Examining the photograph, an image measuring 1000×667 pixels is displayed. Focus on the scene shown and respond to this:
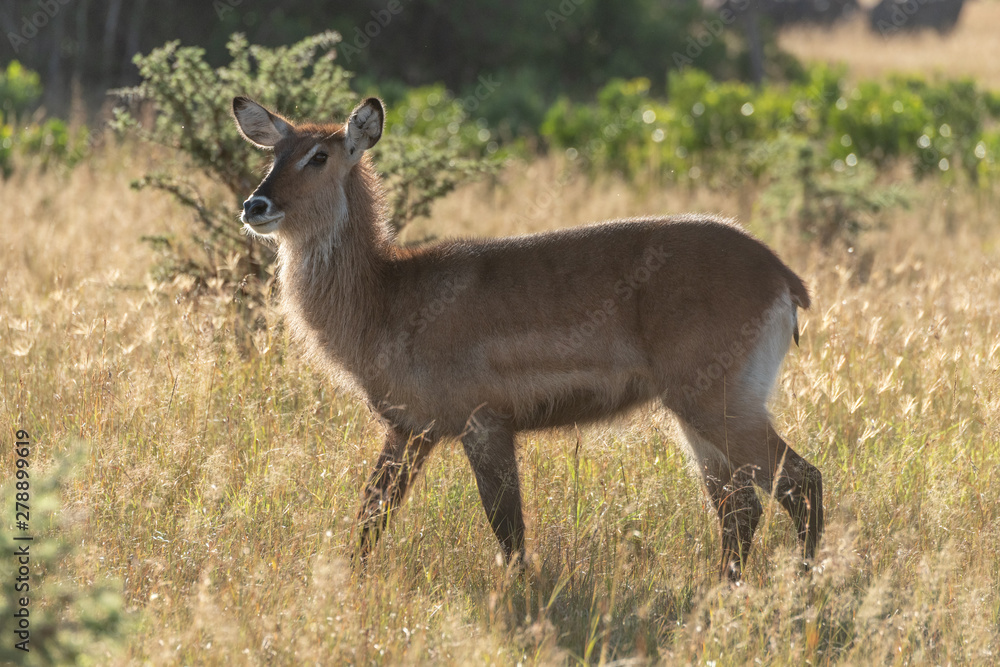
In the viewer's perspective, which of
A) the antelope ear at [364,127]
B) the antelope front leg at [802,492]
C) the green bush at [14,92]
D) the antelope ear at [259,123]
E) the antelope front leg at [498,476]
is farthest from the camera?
the green bush at [14,92]

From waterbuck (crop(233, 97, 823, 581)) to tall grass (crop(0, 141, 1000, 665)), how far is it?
20cm

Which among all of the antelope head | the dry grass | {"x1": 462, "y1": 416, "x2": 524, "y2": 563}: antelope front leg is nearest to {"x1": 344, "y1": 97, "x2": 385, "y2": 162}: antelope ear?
the antelope head

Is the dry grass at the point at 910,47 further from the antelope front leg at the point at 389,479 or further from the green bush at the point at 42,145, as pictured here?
the antelope front leg at the point at 389,479

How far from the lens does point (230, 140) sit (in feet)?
21.6

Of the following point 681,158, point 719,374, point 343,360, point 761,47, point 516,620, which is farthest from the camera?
point 761,47

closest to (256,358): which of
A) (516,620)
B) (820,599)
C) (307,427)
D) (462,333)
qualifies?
(307,427)

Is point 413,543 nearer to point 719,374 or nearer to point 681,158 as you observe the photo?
point 719,374

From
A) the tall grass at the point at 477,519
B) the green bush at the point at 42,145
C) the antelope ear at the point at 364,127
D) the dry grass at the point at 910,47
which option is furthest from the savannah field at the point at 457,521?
the dry grass at the point at 910,47

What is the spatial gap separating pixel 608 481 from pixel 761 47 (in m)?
25.9

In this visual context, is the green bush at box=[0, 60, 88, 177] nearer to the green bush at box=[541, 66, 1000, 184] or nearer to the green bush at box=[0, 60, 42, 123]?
the green bush at box=[0, 60, 42, 123]

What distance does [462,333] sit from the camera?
13.4 ft

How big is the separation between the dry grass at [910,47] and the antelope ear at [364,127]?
98.9ft

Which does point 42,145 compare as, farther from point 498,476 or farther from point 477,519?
point 498,476

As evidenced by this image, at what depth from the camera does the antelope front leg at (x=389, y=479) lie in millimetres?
4066
